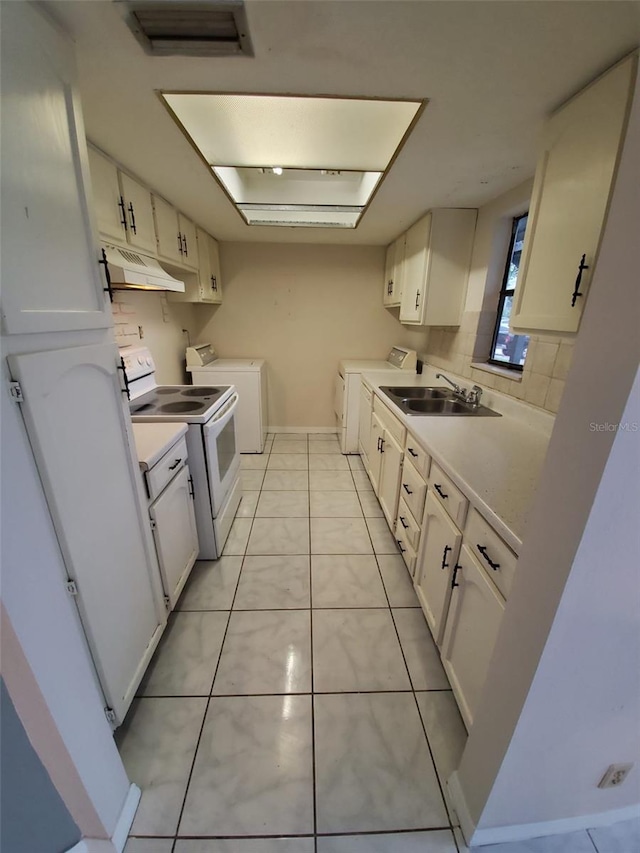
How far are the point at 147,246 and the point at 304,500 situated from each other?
2.03 m

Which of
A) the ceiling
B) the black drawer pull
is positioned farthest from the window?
the black drawer pull

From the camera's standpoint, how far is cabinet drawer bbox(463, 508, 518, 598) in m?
0.92

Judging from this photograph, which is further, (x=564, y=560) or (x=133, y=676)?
(x=133, y=676)

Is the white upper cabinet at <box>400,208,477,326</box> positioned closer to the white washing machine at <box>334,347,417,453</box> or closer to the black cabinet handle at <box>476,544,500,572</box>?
the white washing machine at <box>334,347,417,453</box>

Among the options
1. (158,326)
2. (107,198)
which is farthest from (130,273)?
(158,326)

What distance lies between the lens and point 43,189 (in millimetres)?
789

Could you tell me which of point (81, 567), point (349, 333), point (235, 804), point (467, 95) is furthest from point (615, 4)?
point (349, 333)

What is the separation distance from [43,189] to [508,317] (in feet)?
7.20

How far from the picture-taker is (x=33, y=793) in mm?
760

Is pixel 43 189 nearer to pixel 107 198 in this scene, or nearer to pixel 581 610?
pixel 107 198

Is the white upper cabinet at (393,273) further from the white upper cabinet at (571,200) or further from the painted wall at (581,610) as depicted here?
the painted wall at (581,610)

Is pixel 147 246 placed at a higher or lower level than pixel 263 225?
lower

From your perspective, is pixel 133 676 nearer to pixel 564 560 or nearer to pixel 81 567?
pixel 81 567

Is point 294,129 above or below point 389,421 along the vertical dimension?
above
